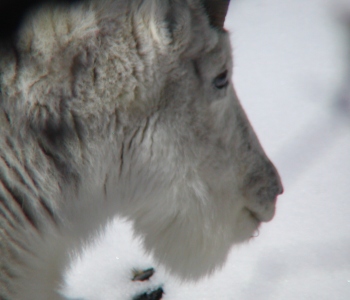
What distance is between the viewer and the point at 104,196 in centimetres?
144

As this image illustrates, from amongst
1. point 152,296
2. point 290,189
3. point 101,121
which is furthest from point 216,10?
point 290,189

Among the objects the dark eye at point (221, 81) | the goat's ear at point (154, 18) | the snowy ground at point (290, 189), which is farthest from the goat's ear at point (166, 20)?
the snowy ground at point (290, 189)

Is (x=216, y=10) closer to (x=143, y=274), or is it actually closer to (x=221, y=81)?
(x=221, y=81)

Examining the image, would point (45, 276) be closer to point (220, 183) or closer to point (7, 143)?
point (7, 143)

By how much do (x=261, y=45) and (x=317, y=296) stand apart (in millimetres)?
2407

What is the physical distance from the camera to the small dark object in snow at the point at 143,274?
260cm

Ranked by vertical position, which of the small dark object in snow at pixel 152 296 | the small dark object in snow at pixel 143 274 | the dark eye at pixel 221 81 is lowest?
the small dark object in snow at pixel 152 296

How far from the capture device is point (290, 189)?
3045mm

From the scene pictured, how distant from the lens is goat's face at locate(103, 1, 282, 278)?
52.9 inches

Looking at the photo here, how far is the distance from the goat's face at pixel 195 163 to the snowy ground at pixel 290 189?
263mm

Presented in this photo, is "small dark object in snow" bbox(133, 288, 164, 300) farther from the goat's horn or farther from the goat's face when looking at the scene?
the goat's horn

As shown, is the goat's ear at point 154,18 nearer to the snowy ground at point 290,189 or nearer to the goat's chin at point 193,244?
the snowy ground at point 290,189

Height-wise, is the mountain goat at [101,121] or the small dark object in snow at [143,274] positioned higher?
the mountain goat at [101,121]

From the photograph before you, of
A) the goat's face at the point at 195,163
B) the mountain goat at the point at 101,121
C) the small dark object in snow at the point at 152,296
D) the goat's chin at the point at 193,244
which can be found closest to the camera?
the mountain goat at the point at 101,121
